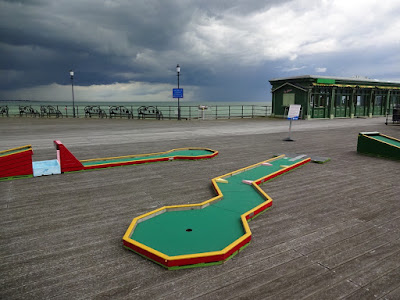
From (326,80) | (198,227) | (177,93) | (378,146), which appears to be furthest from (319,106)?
(198,227)

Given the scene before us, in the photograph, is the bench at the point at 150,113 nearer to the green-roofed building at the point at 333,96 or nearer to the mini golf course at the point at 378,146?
the green-roofed building at the point at 333,96

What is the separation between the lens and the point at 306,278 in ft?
9.62

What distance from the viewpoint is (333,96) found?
87.6 feet

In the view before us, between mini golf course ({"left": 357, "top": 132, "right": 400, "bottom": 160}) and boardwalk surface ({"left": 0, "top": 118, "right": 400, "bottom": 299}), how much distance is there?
2208mm

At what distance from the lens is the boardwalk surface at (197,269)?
2783 mm

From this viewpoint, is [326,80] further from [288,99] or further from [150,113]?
[150,113]

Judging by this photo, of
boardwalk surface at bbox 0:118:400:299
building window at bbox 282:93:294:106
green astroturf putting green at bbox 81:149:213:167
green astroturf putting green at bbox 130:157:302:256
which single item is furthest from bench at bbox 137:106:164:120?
green astroturf putting green at bbox 130:157:302:256

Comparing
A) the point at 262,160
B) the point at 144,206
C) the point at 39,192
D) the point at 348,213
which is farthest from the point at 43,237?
the point at 262,160

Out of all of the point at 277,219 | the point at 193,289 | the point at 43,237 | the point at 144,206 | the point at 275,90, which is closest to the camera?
the point at 193,289

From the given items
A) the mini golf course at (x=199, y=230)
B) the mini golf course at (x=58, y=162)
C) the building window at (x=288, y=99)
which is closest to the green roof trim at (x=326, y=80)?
the building window at (x=288, y=99)

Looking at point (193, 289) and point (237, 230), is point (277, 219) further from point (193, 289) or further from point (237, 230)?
point (193, 289)

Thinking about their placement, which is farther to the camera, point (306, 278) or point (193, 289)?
point (306, 278)

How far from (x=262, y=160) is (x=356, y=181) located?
2.87m

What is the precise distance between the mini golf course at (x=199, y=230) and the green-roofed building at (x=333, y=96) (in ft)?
72.6
